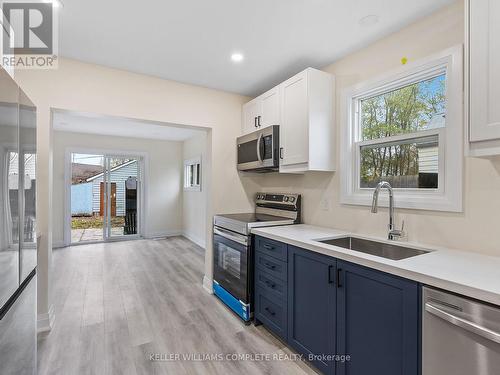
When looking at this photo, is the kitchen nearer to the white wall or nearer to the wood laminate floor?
the wood laminate floor

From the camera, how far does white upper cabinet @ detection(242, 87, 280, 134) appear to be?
2793 mm

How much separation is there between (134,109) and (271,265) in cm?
212

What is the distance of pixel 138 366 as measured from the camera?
191 cm

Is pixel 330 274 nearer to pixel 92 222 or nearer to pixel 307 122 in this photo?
pixel 307 122

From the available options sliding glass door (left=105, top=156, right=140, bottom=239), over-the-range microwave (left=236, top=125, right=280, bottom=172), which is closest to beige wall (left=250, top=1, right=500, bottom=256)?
over-the-range microwave (left=236, top=125, right=280, bottom=172)

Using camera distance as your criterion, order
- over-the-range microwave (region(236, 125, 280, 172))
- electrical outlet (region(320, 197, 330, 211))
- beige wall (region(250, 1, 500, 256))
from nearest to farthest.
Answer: beige wall (region(250, 1, 500, 256))
electrical outlet (region(320, 197, 330, 211))
over-the-range microwave (region(236, 125, 280, 172))

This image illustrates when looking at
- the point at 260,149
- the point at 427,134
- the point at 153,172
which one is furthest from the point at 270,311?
the point at 153,172

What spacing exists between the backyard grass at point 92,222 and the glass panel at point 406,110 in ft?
18.9

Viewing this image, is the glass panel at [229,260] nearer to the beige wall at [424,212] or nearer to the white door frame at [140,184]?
the beige wall at [424,212]

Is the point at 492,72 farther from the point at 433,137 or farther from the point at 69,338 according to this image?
the point at 69,338

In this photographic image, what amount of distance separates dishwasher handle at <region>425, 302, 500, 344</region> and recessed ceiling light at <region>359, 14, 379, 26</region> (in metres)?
1.89

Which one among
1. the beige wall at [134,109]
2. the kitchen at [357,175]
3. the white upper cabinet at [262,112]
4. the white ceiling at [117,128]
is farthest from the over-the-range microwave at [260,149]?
the white ceiling at [117,128]

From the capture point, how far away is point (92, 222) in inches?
242

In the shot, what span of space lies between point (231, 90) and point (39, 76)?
1923 mm
